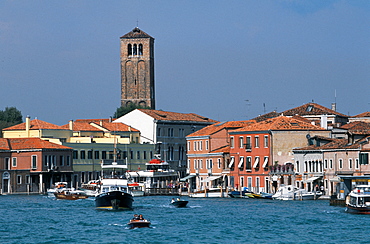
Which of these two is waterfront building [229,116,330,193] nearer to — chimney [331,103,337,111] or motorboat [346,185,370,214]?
motorboat [346,185,370,214]

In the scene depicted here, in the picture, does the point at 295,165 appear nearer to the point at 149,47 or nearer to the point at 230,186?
the point at 230,186

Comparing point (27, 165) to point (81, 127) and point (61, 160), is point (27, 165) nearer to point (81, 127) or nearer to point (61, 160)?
point (61, 160)

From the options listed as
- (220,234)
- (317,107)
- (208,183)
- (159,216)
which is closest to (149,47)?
(317,107)

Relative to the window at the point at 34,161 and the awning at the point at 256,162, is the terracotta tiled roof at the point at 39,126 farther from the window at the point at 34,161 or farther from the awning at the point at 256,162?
the awning at the point at 256,162

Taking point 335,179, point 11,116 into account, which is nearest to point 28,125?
point 11,116

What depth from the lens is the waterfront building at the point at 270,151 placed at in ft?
301

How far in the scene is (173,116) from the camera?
128750 millimetres

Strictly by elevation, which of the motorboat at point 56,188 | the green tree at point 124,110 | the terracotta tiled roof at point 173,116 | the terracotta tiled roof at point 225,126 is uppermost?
the green tree at point 124,110

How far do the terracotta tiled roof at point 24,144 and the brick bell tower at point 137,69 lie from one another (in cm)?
4479

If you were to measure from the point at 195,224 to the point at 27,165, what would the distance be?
48.4 meters

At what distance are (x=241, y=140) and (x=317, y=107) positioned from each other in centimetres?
2248

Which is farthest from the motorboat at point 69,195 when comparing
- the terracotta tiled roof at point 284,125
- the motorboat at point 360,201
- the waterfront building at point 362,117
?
the waterfront building at point 362,117

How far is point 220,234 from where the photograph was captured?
5506 centimetres

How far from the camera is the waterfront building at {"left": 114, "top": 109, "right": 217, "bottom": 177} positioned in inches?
4887
